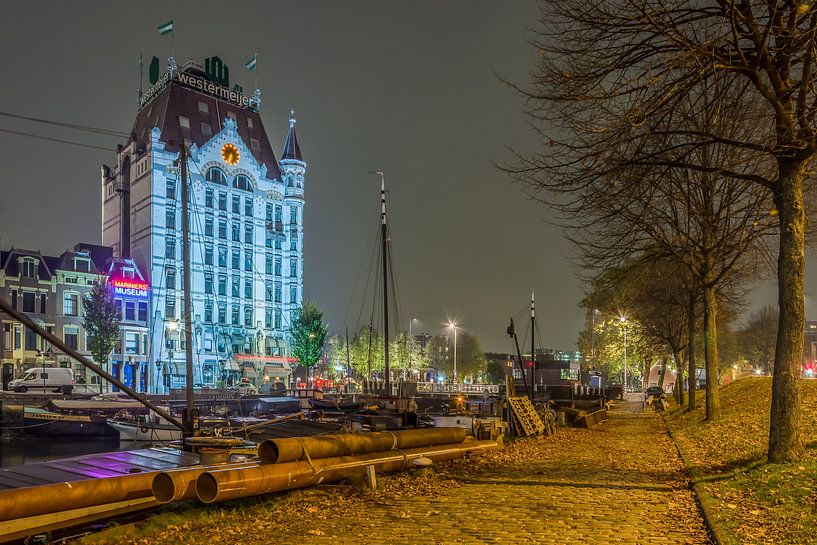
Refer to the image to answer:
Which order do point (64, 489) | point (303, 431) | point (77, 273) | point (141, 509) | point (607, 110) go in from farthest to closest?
point (77, 273)
point (303, 431)
point (607, 110)
point (141, 509)
point (64, 489)

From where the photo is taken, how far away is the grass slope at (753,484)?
8.40 m

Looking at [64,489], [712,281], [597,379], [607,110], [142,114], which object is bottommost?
[597,379]

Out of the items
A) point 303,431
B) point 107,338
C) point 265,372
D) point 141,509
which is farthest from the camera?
point 265,372

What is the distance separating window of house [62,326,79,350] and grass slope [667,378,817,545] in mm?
62844

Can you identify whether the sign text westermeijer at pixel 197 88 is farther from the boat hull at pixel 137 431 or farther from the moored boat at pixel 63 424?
the boat hull at pixel 137 431

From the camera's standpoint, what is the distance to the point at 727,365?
84562mm

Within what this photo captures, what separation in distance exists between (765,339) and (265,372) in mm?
63277

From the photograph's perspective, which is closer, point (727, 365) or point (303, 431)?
point (303, 431)

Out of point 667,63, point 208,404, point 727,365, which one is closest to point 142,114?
point 208,404

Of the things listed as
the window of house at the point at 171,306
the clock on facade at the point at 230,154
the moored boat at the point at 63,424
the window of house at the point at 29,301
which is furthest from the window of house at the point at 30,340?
the clock on facade at the point at 230,154

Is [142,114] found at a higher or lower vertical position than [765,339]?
higher

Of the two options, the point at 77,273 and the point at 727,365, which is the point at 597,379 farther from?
the point at 77,273

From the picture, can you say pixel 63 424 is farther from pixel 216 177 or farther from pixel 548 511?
pixel 216 177

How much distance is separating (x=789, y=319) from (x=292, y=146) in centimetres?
8634
